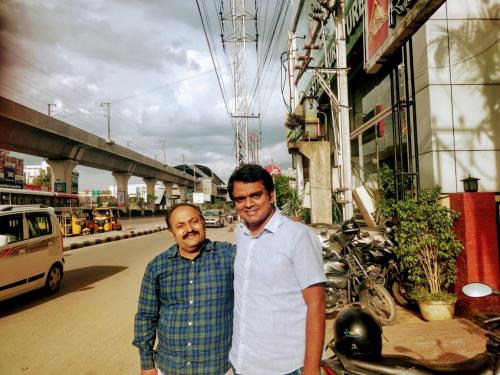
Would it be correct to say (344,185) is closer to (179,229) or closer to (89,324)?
(89,324)

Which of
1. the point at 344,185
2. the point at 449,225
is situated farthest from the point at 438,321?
the point at 344,185

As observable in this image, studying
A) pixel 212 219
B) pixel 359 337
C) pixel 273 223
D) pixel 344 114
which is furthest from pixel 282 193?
pixel 273 223

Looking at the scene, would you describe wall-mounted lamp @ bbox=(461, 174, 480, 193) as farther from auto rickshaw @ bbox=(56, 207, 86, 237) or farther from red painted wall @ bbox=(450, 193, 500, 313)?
auto rickshaw @ bbox=(56, 207, 86, 237)

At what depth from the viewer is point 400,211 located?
18.5ft

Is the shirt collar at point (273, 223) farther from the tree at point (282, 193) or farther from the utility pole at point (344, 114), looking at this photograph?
the tree at point (282, 193)

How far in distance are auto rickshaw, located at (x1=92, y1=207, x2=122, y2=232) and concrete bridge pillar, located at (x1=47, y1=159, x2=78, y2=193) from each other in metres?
7.60

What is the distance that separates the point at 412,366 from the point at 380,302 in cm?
351

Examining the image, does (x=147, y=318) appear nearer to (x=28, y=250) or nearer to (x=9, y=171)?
(x=28, y=250)

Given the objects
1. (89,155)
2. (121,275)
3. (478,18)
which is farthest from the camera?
(89,155)

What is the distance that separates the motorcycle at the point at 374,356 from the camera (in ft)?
6.39

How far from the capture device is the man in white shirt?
67.9 inches

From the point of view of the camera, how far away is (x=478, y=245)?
517 cm

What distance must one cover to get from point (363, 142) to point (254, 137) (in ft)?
94.4

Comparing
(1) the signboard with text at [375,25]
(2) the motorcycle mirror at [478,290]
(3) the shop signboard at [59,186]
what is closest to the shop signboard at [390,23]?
(1) the signboard with text at [375,25]
